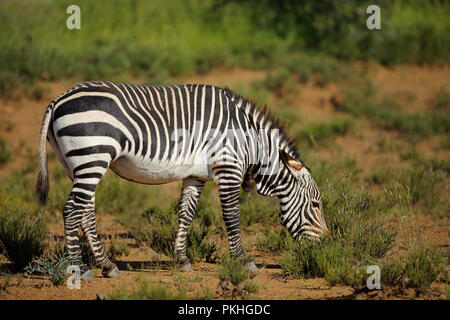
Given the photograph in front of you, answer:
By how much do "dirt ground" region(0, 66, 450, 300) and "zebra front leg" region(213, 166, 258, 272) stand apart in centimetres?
30

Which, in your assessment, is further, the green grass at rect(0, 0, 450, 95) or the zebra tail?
the green grass at rect(0, 0, 450, 95)

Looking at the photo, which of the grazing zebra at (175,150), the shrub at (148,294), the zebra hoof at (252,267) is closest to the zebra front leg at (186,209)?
the grazing zebra at (175,150)

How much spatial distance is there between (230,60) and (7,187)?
290 inches

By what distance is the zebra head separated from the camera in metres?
6.30

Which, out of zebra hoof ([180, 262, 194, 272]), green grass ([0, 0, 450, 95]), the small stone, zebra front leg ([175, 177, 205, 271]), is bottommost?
zebra hoof ([180, 262, 194, 272])

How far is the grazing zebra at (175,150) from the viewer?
5.46 metres

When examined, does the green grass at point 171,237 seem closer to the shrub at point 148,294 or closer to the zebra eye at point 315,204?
the zebra eye at point 315,204

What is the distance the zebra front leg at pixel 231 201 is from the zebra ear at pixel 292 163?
636 mm

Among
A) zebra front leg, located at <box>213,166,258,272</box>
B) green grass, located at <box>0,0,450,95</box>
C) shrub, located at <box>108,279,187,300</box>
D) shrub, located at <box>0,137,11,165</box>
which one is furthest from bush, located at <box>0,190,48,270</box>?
green grass, located at <box>0,0,450,95</box>

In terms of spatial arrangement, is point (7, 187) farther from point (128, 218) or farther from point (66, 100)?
point (66, 100)

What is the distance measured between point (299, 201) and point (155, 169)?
175 cm

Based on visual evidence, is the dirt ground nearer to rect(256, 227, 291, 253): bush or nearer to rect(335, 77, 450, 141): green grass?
rect(256, 227, 291, 253): bush

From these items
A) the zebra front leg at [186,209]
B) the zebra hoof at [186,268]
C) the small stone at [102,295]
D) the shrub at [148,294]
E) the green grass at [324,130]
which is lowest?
the zebra hoof at [186,268]

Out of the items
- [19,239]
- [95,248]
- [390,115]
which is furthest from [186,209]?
[390,115]
